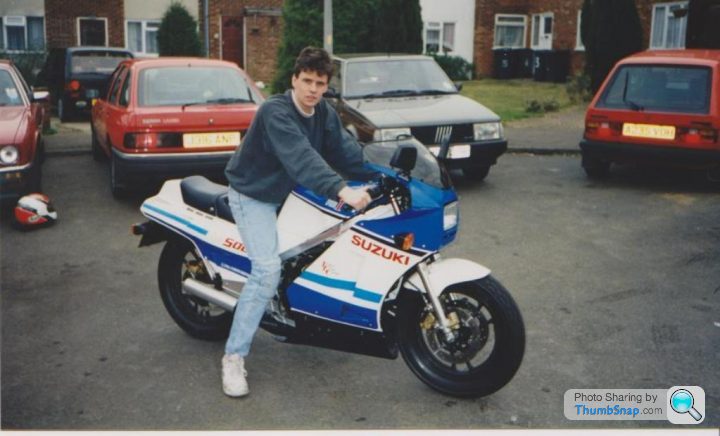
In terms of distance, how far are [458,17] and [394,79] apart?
22.3m

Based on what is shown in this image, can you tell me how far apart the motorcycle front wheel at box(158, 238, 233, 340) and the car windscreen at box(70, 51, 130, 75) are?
44.7ft

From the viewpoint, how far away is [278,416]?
4.02 m

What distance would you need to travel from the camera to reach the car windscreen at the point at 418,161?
403cm

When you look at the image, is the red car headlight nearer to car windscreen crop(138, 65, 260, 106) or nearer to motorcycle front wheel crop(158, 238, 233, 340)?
car windscreen crop(138, 65, 260, 106)

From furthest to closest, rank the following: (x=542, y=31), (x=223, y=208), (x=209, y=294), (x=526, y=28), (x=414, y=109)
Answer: (x=526, y=28), (x=542, y=31), (x=414, y=109), (x=209, y=294), (x=223, y=208)

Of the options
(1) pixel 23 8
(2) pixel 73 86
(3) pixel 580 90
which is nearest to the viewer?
(2) pixel 73 86

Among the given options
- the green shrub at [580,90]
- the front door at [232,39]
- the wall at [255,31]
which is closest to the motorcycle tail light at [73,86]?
the green shrub at [580,90]

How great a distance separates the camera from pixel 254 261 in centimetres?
422

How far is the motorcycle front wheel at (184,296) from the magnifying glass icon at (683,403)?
2650 mm

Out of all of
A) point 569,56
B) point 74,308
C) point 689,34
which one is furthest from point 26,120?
point 569,56

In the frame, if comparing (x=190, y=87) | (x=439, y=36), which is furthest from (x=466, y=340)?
(x=439, y=36)

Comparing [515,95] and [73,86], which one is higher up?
[73,86]

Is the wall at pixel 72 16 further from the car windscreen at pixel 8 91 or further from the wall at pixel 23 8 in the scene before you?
the car windscreen at pixel 8 91

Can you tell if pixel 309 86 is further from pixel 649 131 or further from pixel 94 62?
pixel 94 62
